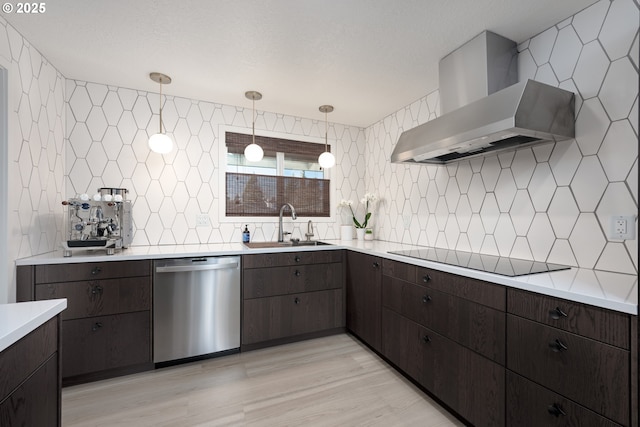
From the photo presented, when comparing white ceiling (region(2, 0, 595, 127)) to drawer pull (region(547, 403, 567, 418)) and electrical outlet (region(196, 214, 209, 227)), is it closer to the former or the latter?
electrical outlet (region(196, 214, 209, 227))

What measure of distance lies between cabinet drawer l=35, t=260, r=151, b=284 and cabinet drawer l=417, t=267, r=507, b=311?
1998 mm

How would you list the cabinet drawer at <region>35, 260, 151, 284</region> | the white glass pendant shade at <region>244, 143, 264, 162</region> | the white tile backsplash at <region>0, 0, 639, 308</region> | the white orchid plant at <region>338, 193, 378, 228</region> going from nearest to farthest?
the white tile backsplash at <region>0, 0, 639, 308</region> → the cabinet drawer at <region>35, 260, 151, 284</region> → the white glass pendant shade at <region>244, 143, 264, 162</region> → the white orchid plant at <region>338, 193, 378, 228</region>

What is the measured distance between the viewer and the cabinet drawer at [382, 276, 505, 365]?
1.41m

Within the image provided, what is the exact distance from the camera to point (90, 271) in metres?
1.98

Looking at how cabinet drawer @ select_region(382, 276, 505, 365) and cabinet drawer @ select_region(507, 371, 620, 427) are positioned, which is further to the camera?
cabinet drawer @ select_region(382, 276, 505, 365)

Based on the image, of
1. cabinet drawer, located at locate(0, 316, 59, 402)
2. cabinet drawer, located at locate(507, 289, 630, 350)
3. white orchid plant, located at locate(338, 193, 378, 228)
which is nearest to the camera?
cabinet drawer, located at locate(0, 316, 59, 402)

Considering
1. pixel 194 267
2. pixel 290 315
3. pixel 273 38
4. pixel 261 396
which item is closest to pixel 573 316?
pixel 261 396

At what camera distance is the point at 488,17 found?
1.66 metres

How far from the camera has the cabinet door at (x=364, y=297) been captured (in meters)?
2.37

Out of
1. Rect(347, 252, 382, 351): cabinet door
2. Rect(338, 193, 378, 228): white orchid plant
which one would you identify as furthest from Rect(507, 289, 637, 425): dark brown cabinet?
Rect(338, 193, 378, 228): white orchid plant

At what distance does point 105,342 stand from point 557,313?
105 inches

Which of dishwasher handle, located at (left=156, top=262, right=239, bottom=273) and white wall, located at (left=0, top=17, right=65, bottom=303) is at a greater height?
white wall, located at (left=0, top=17, right=65, bottom=303)

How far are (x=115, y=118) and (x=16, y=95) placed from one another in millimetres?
785

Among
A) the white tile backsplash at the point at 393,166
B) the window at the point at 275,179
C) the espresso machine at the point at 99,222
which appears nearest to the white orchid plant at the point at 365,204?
the white tile backsplash at the point at 393,166
